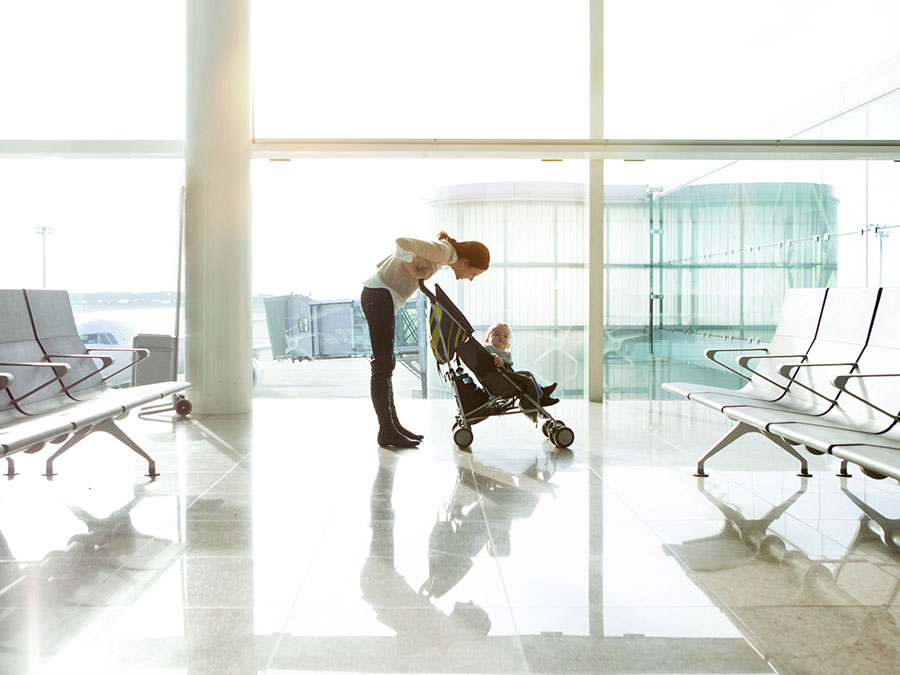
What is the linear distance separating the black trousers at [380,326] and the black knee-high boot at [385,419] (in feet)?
0.14

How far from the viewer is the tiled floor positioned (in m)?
2.02

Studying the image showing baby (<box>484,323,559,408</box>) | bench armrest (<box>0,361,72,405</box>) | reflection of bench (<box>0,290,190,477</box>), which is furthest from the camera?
baby (<box>484,323,559,408</box>)

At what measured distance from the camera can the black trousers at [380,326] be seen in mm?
4738

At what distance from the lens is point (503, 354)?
504 cm

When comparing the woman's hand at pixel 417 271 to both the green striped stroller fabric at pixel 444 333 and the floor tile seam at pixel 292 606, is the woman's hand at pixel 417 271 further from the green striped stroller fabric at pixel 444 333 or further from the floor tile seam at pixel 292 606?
the floor tile seam at pixel 292 606

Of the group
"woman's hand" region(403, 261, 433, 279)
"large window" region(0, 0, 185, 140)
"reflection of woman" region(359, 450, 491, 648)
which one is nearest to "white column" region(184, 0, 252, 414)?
"large window" region(0, 0, 185, 140)

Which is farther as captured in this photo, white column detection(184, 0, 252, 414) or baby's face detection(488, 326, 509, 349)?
white column detection(184, 0, 252, 414)

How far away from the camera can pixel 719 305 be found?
6918 millimetres

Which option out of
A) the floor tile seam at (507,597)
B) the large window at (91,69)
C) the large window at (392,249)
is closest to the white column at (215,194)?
the large window at (91,69)

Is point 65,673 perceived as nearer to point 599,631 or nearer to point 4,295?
point 599,631

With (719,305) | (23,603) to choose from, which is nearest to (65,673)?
(23,603)

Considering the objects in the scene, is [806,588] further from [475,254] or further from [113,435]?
[113,435]

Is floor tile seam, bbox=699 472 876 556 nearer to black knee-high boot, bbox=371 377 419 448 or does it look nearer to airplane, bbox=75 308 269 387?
black knee-high boot, bbox=371 377 419 448

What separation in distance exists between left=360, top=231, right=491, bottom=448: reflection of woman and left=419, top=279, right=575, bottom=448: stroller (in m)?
0.15
